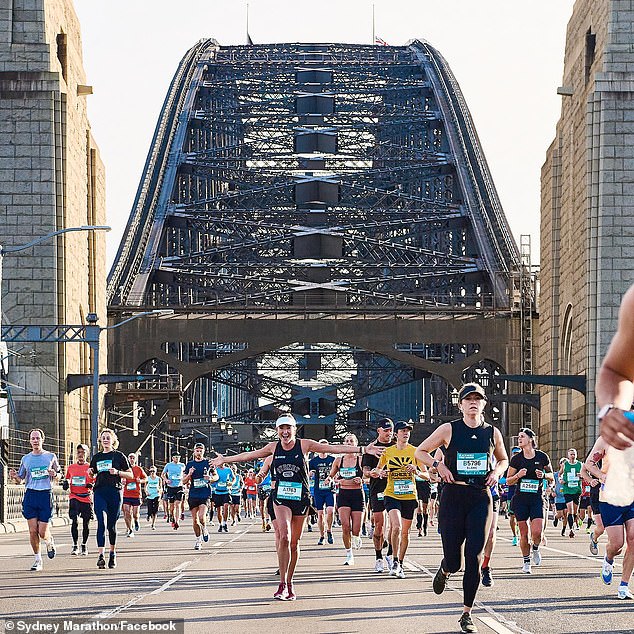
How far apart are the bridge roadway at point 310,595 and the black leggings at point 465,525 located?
530 millimetres

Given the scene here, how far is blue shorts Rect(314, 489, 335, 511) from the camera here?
3118cm

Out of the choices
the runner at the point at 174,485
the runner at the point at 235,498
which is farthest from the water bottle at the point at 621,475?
the runner at the point at 235,498

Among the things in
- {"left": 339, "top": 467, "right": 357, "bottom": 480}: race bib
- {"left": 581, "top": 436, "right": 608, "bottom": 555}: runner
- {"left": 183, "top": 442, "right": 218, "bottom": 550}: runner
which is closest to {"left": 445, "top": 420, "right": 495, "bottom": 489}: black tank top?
{"left": 581, "top": 436, "right": 608, "bottom": 555}: runner

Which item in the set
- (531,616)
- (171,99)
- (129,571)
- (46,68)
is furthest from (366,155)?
(531,616)

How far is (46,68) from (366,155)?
153ft

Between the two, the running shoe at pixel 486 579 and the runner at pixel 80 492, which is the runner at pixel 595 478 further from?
the runner at pixel 80 492

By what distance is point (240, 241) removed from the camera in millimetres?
91938

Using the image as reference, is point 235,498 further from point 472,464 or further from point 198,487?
point 472,464

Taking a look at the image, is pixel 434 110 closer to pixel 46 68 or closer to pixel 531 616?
pixel 46 68

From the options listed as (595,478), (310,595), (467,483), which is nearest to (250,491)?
(595,478)

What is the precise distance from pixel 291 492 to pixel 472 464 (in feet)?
9.33

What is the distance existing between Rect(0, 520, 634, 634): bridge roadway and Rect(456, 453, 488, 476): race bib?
4.09 ft

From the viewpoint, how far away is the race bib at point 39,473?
21.6 meters

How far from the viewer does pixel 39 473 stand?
2164cm
